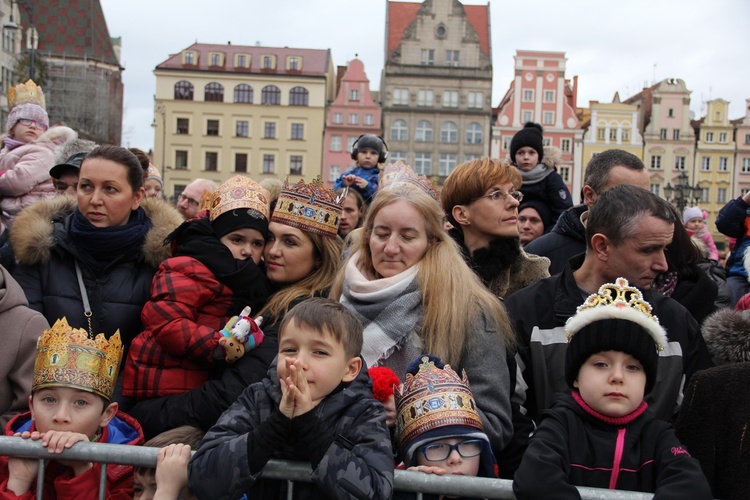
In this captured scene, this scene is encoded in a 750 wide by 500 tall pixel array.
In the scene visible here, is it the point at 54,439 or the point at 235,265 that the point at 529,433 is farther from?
the point at 54,439

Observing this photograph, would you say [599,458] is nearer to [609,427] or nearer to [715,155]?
[609,427]

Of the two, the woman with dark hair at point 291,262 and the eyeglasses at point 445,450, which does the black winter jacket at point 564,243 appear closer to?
the woman with dark hair at point 291,262

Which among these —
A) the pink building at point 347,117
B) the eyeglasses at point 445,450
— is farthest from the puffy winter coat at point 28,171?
the pink building at point 347,117

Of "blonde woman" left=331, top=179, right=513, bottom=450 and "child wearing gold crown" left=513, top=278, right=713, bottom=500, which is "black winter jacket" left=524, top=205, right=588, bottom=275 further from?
"child wearing gold crown" left=513, top=278, right=713, bottom=500

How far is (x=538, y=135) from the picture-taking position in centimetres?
707

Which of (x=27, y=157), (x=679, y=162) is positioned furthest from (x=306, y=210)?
(x=679, y=162)

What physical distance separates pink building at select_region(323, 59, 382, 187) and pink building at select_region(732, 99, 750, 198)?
1046 inches

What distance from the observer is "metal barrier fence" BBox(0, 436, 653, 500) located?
253cm

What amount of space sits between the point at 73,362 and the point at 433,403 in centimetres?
149

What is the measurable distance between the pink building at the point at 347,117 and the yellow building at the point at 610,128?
15.1 metres

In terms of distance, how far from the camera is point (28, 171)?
5.98 meters

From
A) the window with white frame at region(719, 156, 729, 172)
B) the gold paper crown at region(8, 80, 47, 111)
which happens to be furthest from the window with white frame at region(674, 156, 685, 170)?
the gold paper crown at region(8, 80, 47, 111)

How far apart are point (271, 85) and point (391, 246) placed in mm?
55558

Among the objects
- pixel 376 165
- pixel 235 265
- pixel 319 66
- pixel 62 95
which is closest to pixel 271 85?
pixel 319 66
